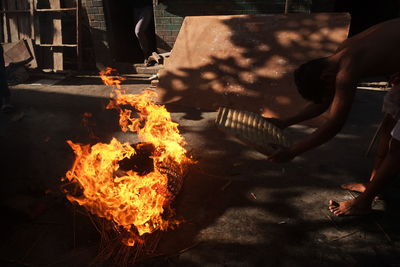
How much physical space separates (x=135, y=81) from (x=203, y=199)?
5555 millimetres

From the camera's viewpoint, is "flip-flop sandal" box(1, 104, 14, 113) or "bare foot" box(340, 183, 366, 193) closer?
"bare foot" box(340, 183, 366, 193)

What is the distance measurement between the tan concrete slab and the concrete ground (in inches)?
35.8

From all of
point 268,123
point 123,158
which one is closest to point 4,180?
point 123,158

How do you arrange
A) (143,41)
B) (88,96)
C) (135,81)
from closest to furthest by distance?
1. (88,96)
2. (135,81)
3. (143,41)

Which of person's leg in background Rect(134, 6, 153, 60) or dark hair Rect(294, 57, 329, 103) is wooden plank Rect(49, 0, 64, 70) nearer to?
person's leg in background Rect(134, 6, 153, 60)

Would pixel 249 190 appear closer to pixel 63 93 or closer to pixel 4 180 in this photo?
pixel 4 180

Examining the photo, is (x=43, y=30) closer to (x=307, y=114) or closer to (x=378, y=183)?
(x=307, y=114)

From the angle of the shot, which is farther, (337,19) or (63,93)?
(63,93)

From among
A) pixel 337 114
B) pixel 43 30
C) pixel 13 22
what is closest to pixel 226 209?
pixel 337 114

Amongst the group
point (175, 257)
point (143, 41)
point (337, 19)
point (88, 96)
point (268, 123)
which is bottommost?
point (175, 257)

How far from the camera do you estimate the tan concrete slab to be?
5770 millimetres

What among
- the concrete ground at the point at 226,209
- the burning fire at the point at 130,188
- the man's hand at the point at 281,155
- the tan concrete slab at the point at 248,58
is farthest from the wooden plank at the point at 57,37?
the man's hand at the point at 281,155

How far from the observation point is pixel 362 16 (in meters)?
10.3

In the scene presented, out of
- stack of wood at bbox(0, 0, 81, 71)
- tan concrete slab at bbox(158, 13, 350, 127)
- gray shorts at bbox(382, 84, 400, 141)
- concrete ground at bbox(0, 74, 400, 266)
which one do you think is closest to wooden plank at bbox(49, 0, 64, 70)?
stack of wood at bbox(0, 0, 81, 71)
